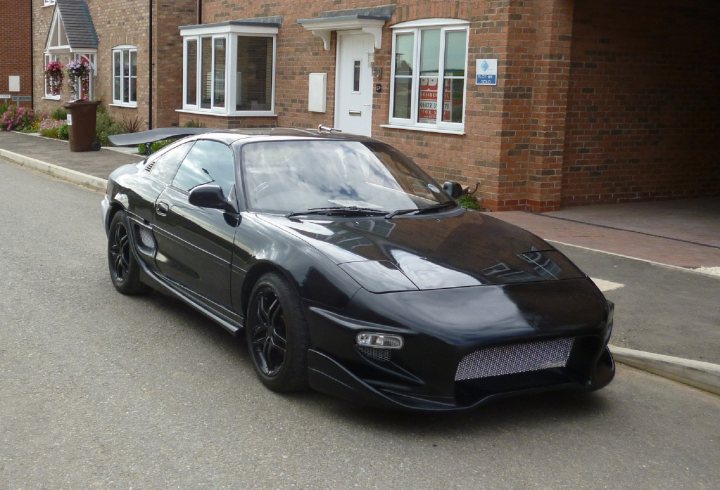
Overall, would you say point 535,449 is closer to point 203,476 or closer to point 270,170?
point 203,476

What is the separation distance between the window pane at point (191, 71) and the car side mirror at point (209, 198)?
15.4 meters

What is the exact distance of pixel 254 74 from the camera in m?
19.0

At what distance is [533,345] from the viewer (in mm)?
4766

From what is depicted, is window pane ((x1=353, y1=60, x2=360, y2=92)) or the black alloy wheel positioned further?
window pane ((x1=353, y1=60, x2=360, y2=92))

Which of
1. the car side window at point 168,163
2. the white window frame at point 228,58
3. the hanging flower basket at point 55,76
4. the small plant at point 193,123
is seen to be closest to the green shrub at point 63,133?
the hanging flower basket at point 55,76

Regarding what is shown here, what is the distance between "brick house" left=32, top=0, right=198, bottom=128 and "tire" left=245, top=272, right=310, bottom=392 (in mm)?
17737

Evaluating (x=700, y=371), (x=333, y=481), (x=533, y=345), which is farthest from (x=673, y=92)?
(x=333, y=481)

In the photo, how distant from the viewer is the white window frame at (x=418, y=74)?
13359mm

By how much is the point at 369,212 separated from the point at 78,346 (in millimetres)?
2099

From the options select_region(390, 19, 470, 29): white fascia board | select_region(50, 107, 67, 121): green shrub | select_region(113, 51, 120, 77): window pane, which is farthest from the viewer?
select_region(50, 107, 67, 121): green shrub

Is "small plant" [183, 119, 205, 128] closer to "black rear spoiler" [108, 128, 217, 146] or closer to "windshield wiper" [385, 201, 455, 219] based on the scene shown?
"black rear spoiler" [108, 128, 217, 146]

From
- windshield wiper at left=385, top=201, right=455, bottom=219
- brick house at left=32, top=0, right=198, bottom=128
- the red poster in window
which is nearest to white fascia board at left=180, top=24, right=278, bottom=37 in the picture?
brick house at left=32, top=0, right=198, bottom=128

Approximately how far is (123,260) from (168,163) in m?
0.96

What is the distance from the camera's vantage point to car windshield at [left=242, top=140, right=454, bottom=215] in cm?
586
